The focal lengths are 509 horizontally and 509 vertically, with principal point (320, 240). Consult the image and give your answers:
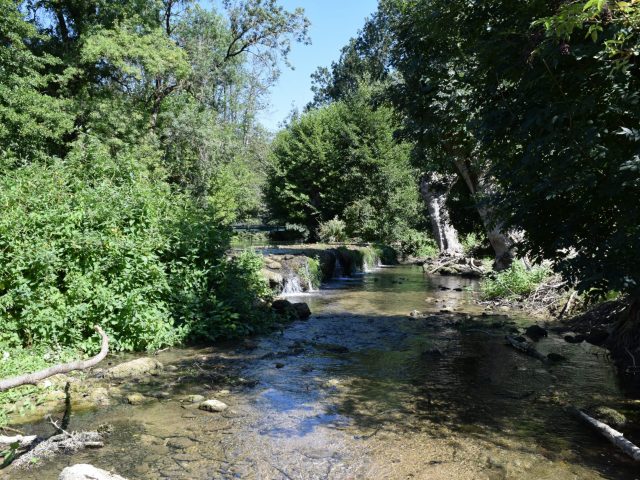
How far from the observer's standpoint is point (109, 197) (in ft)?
29.7

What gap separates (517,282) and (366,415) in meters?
9.49

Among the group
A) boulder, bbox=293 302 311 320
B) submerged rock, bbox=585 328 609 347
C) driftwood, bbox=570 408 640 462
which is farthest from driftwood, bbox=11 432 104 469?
submerged rock, bbox=585 328 609 347

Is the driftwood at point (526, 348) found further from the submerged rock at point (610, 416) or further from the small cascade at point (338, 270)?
the small cascade at point (338, 270)

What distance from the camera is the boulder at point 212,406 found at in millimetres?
6012

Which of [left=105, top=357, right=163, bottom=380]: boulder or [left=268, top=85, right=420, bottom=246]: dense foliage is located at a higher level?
[left=268, top=85, right=420, bottom=246]: dense foliage

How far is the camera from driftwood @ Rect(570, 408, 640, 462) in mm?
4639

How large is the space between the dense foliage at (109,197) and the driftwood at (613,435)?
6135 millimetres

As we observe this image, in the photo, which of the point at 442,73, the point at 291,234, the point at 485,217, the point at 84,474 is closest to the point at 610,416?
the point at 84,474

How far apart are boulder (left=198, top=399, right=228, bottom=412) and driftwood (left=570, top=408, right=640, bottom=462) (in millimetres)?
4058

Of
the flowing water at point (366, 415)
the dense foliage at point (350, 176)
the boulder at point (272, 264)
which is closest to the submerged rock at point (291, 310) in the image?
the flowing water at point (366, 415)

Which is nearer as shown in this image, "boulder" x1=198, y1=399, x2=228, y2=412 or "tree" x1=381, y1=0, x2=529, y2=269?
"boulder" x1=198, y1=399, x2=228, y2=412

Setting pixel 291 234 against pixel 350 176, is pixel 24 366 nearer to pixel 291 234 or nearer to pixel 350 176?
pixel 350 176

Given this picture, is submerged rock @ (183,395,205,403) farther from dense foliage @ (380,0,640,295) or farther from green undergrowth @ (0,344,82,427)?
dense foliage @ (380,0,640,295)

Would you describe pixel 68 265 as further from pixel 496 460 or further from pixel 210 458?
pixel 496 460
